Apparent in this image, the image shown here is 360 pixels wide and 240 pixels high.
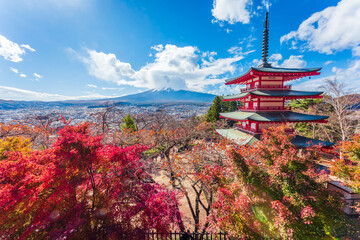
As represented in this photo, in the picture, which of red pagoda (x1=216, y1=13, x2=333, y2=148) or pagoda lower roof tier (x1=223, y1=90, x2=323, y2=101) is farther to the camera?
pagoda lower roof tier (x1=223, y1=90, x2=323, y2=101)

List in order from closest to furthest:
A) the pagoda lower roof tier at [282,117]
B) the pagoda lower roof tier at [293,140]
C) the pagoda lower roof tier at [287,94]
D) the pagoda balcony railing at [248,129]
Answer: the pagoda lower roof tier at [293,140] → the pagoda lower roof tier at [282,117] → the pagoda lower roof tier at [287,94] → the pagoda balcony railing at [248,129]

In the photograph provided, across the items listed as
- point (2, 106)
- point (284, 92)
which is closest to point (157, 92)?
point (2, 106)

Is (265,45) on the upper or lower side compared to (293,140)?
upper

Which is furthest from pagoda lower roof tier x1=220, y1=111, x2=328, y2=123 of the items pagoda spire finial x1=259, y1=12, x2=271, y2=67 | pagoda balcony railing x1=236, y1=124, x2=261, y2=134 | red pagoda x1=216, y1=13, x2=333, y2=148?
pagoda spire finial x1=259, y1=12, x2=271, y2=67

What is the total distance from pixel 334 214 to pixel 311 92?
993 cm

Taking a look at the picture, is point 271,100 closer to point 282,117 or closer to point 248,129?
point 282,117

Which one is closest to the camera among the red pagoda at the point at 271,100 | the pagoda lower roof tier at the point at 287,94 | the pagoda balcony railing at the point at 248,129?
the red pagoda at the point at 271,100

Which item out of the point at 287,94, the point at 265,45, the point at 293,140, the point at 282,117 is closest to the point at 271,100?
the point at 287,94

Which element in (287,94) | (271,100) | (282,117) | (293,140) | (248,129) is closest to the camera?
(293,140)

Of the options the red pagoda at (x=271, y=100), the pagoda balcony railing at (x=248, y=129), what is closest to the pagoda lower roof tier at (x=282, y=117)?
the red pagoda at (x=271, y=100)

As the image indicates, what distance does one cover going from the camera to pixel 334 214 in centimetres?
455

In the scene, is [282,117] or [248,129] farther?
[248,129]

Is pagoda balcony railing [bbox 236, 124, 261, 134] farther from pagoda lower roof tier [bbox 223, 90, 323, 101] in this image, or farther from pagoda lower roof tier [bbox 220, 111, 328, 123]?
pagoda lower roof tier [bbox 223, 90, 323, 101]

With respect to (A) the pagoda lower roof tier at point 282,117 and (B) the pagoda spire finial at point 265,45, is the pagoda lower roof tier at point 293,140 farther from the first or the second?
(B) the pagoda spire finial at point 265,45
